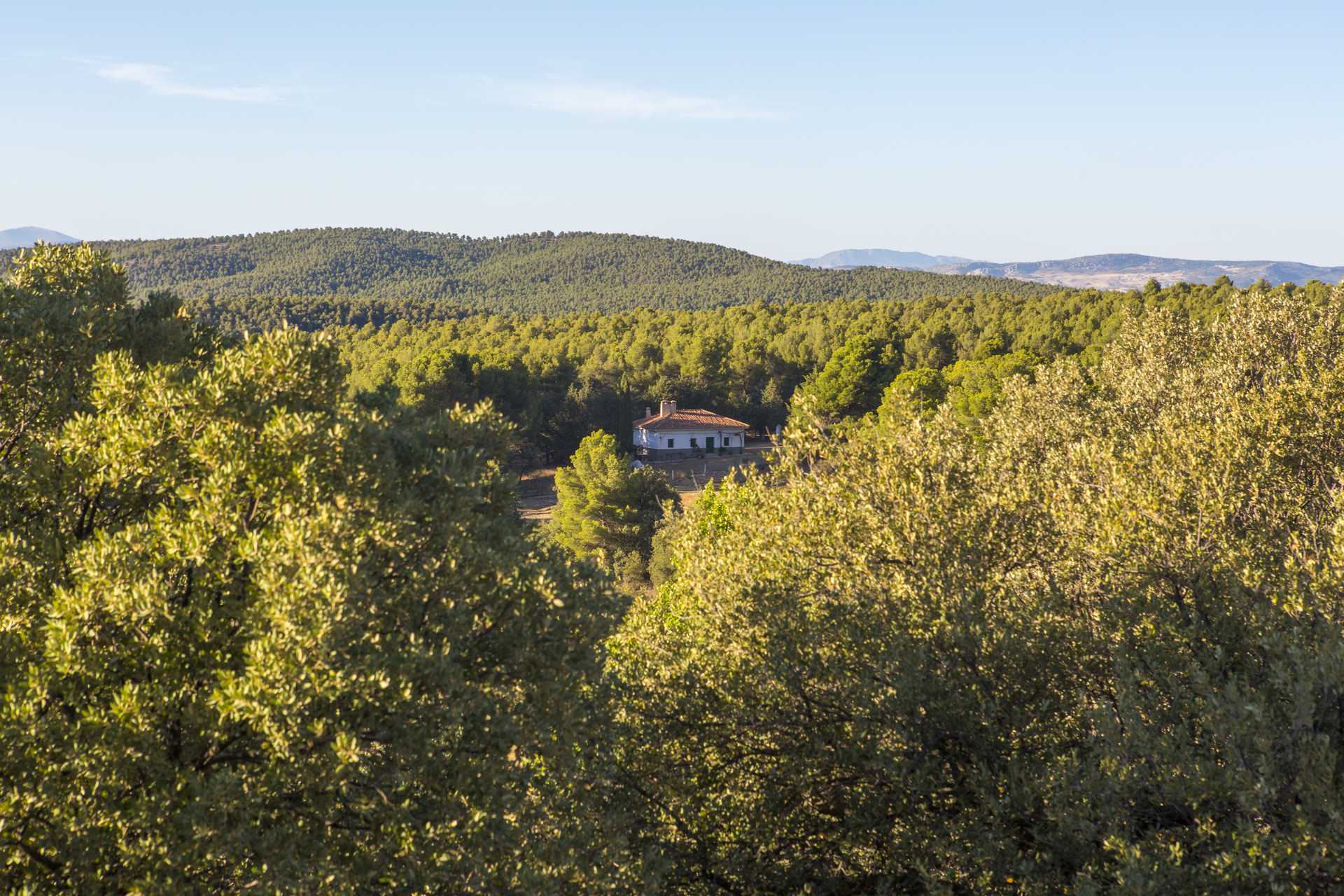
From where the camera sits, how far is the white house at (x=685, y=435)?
87.4 m

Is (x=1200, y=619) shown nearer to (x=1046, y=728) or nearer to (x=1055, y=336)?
(x=1046, y=728)

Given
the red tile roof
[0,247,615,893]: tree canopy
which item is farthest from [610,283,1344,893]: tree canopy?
the red tile roof

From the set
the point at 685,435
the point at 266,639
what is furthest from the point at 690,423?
the point at 266,639

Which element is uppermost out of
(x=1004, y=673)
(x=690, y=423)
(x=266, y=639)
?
(x=266, y=639)

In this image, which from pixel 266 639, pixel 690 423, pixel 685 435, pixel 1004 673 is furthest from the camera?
pixel 690 423

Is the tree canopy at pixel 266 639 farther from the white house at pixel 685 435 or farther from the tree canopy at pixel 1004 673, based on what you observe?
the white house at pixel 685 435

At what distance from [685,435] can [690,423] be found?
130cm

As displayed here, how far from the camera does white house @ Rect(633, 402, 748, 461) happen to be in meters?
87.4

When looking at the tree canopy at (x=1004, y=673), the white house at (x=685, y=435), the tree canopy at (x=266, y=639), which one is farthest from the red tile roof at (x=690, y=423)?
the tree canopy at (x=266, y=639)

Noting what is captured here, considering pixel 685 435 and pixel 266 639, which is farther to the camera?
pixel 685 435

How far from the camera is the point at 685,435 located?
288 feet

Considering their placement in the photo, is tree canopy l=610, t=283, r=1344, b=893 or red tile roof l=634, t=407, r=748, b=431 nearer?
tree canopy l=610, t=283, r=1344, b=893

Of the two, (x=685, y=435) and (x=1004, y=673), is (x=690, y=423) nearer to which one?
(x=685, y=435)

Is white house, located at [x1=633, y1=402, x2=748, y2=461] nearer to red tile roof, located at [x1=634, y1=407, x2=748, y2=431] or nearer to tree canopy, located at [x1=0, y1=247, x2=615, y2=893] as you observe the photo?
red tile roof, located at [x1=634, y1=407, x2=748, y2=431]
